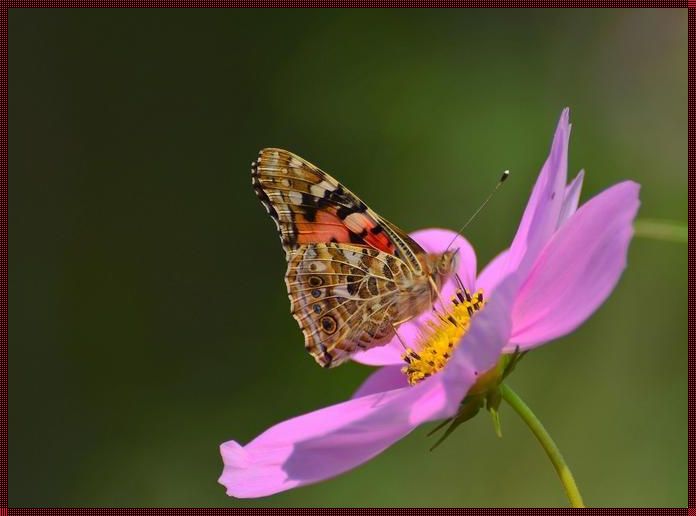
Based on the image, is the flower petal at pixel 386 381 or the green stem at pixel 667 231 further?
the flower petal at pixel 386 381

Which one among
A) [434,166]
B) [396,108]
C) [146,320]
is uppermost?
[396,108]

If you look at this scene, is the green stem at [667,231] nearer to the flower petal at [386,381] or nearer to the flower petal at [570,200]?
the flower petal at [570,200]

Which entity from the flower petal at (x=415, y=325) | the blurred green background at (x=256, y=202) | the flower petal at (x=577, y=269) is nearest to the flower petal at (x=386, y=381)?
the flower petal at (x=415, y=325)

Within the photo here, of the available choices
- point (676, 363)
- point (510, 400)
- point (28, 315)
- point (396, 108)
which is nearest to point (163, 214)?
point (28, 315)

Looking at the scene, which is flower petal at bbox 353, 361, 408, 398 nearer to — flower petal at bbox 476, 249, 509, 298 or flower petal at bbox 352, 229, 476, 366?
flower petal at bbox 352, 229, 476, 366

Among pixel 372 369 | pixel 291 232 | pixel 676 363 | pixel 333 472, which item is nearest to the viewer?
pixel 333 472

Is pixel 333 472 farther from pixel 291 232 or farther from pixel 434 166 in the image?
pixel 434 166

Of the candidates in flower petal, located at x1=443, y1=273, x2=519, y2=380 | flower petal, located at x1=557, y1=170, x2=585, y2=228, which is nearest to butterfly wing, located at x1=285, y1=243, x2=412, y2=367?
flower petal, located at x1=557, y1=170, x2=585, y2=228
